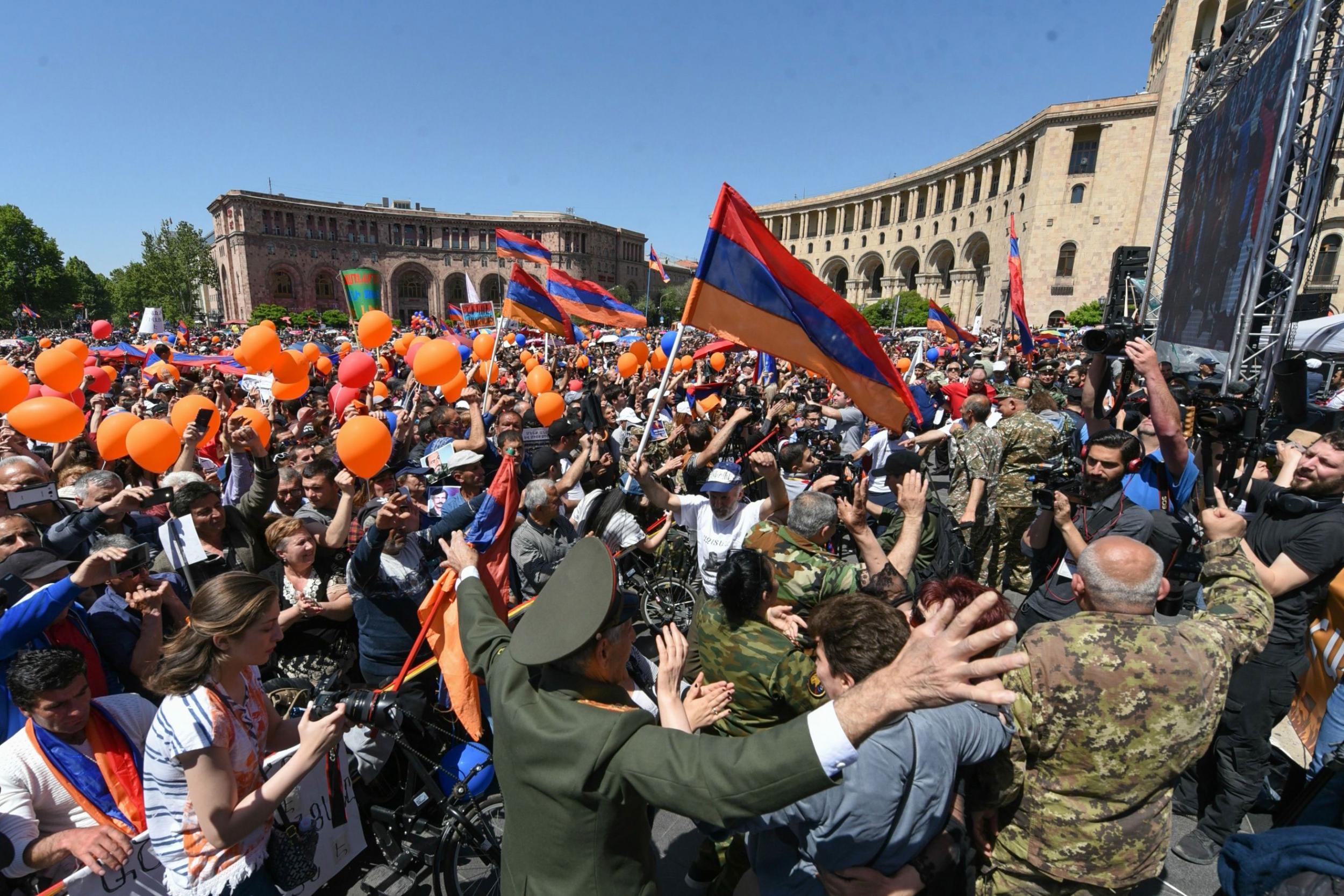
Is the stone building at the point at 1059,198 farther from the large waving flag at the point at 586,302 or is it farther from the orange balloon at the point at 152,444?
the orange balloon at the point at 152,444

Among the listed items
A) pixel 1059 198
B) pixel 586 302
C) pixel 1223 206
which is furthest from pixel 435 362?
pixel 1059 198

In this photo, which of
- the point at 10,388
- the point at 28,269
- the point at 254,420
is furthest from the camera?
the point at 28,269

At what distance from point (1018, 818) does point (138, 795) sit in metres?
3.14

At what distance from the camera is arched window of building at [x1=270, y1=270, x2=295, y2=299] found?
68812 mm

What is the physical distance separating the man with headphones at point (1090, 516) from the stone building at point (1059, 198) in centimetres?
3343

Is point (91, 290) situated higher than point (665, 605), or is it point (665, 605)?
point (91, 290)

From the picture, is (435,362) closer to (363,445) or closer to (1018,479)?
(363,445)

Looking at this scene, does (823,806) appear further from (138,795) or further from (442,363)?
(442,363)

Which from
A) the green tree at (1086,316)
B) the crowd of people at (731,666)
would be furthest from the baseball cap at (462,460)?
the green tree at (1086,316)

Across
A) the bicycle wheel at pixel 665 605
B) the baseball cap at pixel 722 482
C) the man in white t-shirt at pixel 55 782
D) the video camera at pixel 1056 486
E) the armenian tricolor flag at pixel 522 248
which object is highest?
the armenian tricolor flag at pixel 522 248

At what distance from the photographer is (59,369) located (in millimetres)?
5859

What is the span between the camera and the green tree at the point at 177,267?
216ft

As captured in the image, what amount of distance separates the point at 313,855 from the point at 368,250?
270 feet

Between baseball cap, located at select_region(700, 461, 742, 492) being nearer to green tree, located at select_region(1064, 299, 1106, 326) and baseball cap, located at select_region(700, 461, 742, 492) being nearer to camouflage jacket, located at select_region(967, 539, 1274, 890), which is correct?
camouflage jacket, located at select_region(967, 539, 1274, 890)
